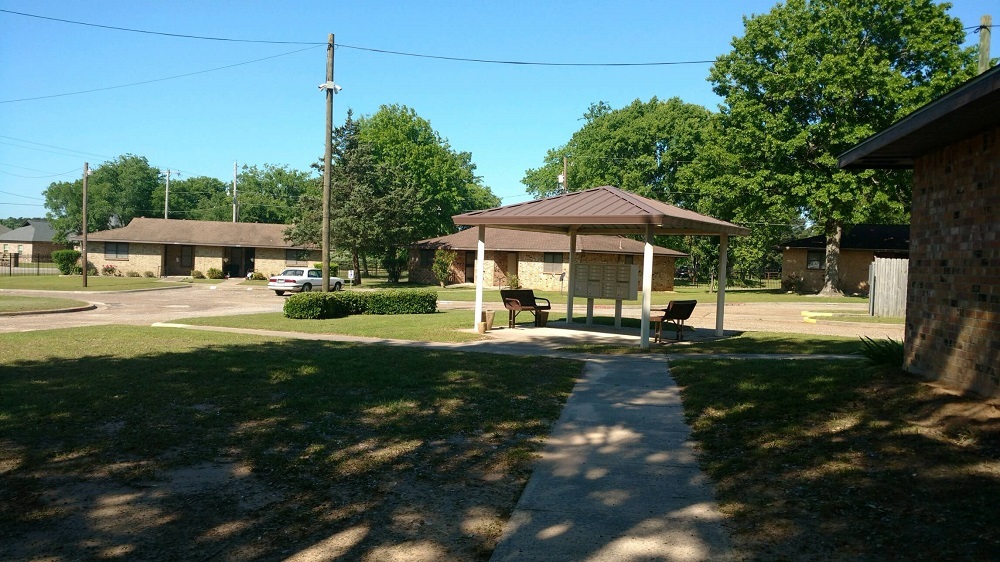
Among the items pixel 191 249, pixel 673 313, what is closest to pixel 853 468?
pixel 673 313

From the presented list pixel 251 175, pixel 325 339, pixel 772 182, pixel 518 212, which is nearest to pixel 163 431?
pixel 325 339

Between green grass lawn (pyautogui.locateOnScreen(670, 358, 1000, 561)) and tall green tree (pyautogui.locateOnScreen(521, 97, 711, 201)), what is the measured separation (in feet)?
155

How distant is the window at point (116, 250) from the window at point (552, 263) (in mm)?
32764

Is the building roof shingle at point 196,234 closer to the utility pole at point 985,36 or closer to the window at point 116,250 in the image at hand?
the window at point 116,250

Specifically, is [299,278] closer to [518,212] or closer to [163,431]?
[518,212]

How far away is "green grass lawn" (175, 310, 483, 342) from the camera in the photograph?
55.8ft

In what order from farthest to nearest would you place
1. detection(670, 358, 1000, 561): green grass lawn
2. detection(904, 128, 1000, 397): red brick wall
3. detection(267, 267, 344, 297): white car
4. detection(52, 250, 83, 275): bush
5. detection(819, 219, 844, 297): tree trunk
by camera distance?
detection(52, 250, 83, 275): bush, detection(819, 219, 844, 297): tree trunk, detection(267, 267, 344, 297): white car, detection(904, 128, 1000, 397): red brick wall, detection(670, 358, 1000, 561): green grass lawn

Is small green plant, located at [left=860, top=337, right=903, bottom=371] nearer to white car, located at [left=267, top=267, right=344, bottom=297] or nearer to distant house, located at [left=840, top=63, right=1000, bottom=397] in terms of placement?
distant house, located at [left=840, top=63, right=1000, bottom=397]

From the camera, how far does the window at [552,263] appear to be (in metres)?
46.1

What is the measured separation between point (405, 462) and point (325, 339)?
10.5 metres

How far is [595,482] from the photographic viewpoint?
18.9 ft

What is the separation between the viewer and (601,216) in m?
15.0

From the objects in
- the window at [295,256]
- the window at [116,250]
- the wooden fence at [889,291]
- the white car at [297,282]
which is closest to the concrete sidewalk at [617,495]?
the wooden fence at [889,291]

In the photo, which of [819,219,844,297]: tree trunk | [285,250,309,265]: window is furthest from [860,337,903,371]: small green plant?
[285,250,309,265]: window
